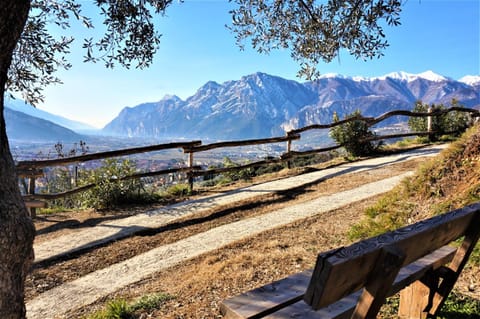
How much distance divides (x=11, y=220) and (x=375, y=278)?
1889 mm

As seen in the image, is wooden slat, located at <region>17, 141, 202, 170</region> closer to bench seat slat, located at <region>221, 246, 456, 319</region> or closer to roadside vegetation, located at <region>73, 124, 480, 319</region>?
roadside vegetation, located at <region>73, 124, 480, 319</region>

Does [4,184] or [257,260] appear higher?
[4,184]

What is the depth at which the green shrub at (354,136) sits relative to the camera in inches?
471

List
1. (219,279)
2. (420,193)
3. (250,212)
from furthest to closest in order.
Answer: (250,212), (420,193), (219,279)

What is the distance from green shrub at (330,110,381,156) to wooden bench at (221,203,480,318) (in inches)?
373

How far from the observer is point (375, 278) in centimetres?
161

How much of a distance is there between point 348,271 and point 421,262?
1535mm

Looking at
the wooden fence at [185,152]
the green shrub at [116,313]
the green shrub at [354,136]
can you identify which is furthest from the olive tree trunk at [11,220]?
the green shrub at [354,136]

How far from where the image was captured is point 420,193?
505 cm

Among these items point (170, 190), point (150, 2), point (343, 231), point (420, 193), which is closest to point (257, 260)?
point (343, 231)

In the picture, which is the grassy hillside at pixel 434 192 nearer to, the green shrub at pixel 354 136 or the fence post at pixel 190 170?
the fence post at pixel 190 170

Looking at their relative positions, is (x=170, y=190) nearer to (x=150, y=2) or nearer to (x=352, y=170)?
(x=352, y=170)

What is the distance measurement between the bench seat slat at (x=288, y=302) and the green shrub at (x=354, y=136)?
32.3ft

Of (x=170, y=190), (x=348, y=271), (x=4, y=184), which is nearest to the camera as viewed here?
(x=348, y=271)
